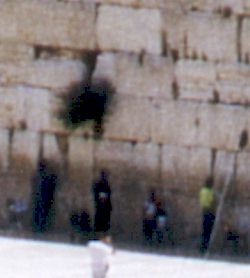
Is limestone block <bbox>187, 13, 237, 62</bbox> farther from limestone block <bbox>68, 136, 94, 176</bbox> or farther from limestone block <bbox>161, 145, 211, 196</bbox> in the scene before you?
limestone block <bbox>68, 136, 94, 176</bbox>

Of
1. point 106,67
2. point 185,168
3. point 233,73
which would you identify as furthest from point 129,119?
point 233,73

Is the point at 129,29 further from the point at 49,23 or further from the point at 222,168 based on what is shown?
the point at 222,168

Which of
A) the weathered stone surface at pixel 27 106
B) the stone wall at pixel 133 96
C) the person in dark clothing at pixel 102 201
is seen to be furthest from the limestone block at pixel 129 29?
the person in dark clothing at pixel 102 201

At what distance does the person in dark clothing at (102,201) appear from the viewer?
78.2 feet

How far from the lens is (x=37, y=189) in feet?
78.8

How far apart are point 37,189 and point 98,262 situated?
4940 mm

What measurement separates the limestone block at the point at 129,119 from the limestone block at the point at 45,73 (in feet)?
2.06

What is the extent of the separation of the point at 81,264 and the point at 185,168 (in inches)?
108

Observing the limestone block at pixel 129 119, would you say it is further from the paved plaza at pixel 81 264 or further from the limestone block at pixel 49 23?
the paved plaza at pixel 81 264

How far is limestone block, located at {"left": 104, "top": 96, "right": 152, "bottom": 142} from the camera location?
78.1 ft

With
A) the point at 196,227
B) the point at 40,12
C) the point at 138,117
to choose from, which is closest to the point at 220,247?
the point at 196,227

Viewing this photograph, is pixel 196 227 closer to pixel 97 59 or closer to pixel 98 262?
pixel 97 59

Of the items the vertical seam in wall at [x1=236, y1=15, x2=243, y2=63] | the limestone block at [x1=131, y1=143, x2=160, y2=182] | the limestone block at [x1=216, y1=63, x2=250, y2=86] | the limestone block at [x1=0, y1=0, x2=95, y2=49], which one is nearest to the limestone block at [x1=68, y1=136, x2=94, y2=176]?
the limestone block at [x1=131, y1=143, x2=160, y2=182]

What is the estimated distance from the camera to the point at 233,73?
76.8 feet
